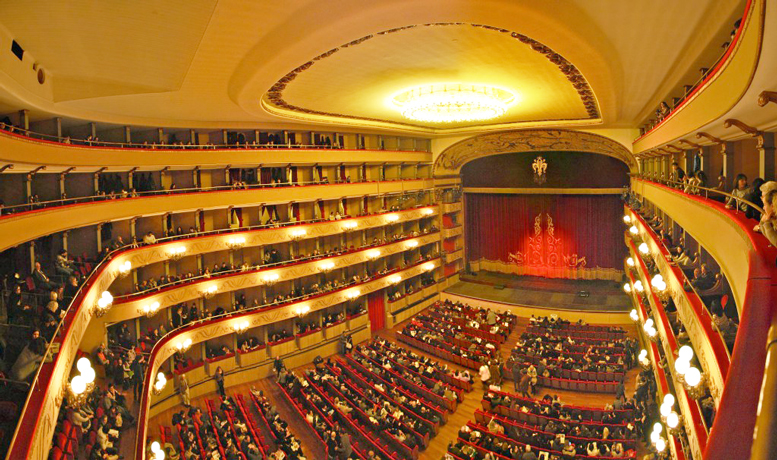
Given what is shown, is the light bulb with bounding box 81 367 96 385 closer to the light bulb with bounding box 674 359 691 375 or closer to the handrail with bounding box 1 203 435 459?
the handrail with bounding box 1 203 435 459

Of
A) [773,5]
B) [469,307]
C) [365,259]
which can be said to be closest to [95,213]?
[365,259]

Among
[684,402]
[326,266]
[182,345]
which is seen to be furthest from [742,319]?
[326,266]

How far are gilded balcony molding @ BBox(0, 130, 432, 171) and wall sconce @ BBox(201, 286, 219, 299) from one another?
377 centimetres

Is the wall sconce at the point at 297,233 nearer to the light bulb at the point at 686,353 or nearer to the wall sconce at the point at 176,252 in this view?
the wall sconce at the point at 176,252

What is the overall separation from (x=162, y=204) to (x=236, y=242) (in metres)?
2.72

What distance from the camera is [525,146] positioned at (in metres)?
22.7

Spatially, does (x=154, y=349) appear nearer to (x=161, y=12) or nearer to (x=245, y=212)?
(x=245, y=212)

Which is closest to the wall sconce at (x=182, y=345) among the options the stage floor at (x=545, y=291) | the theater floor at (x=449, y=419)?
the theater floor at (x=449, y=419)

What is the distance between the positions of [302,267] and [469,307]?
25.9 feet

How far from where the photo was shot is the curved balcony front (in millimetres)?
1751

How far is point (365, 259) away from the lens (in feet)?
63.4

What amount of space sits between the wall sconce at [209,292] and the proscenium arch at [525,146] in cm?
1294

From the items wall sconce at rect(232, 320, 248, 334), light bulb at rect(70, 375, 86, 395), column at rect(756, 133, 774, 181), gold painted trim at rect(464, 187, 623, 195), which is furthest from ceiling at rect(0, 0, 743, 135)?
gold painted trim at rect(464, 187, 623, 195)

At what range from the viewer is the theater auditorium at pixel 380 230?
571cm
